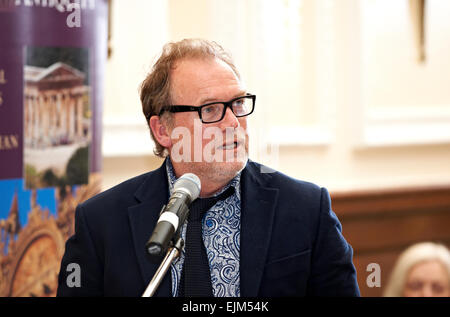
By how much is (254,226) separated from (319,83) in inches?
89.9

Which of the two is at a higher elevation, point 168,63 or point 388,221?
point 168,63

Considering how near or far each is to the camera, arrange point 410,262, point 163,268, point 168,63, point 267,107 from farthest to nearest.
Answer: point 267,107, point 410,262, point 168,63, point 163,268

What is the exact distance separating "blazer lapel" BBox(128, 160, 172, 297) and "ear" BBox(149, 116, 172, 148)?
0.08 m

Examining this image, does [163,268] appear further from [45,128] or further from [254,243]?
[45,128]

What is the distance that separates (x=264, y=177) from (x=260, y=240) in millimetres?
247

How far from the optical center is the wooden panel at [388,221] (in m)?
4.04

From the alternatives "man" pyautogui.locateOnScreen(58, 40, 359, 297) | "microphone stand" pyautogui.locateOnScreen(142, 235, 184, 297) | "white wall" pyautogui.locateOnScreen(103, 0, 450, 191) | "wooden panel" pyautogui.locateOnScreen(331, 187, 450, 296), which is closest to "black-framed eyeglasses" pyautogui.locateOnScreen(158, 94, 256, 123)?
"man" pyautogui.locateOnScreen(58, 40, 359, 297)

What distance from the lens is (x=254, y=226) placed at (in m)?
1.87

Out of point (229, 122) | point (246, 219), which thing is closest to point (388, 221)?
point (246, 219)

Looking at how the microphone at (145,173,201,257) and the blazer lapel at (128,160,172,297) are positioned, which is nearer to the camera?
the microphone at (145,173,201,257)

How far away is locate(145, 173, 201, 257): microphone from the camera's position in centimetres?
131

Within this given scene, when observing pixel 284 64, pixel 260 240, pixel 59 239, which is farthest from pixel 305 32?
pixel 260 240

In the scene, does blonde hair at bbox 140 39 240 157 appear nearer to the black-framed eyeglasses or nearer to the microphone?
the black-framed eyeglasses

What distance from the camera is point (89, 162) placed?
274 cm
